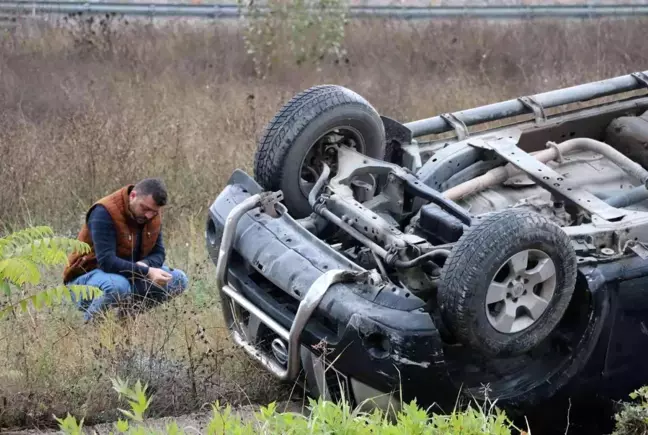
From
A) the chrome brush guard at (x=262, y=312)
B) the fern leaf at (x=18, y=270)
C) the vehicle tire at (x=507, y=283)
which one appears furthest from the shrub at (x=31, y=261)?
the vehicle tire at (x=507, y=283)

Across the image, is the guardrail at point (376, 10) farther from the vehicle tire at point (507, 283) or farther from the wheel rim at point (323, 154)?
the vehicle tire at point (507, 283)

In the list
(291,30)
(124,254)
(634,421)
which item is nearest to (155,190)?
(124,254)

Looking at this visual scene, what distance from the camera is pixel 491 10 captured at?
13.8 m

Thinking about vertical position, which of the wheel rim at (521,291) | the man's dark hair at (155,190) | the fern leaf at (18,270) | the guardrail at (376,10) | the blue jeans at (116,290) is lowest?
the blue jeans at (116,290)

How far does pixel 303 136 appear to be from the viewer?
5543mm

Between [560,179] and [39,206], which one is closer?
[560,179]

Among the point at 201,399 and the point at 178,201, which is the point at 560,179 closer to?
the point at 201,399

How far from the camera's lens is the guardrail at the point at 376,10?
12805 millimetres

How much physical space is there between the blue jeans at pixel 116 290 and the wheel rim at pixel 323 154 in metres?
1.19

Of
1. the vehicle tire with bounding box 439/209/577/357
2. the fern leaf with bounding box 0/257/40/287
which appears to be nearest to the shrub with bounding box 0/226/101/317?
the fern leaf with bounding box 0/257/40/287

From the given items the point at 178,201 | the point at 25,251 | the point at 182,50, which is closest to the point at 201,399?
the point at 25,251

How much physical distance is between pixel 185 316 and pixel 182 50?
21.3ft

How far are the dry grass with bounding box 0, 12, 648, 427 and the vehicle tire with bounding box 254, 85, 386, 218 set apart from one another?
98cm

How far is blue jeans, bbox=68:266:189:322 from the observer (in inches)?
246
